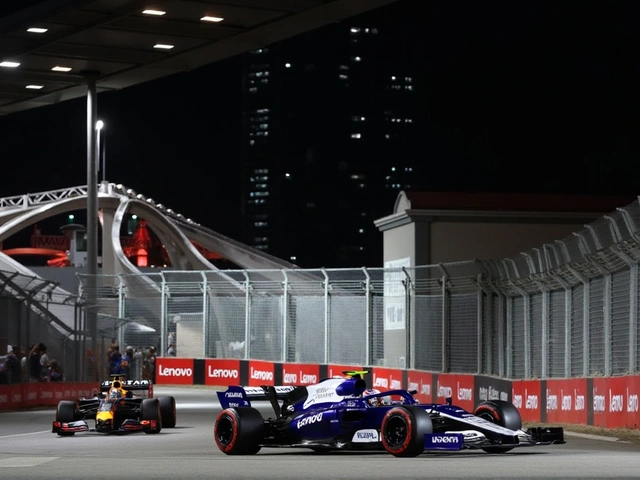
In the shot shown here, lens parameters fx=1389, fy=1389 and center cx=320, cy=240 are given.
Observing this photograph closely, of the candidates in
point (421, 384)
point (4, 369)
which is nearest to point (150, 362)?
point (4, 369)

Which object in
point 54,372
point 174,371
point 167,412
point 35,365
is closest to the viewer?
point 167,412

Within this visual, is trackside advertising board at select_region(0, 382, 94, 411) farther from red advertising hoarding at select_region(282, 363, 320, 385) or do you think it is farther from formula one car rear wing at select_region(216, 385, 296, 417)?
formula one car rear wing at select_region(216, 385, 296, 417)

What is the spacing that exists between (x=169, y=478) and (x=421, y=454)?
13.9ft

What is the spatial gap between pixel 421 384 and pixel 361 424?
13019 millimetres

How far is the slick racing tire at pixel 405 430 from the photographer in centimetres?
1362

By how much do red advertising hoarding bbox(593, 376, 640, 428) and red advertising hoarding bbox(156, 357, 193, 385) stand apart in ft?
86.7

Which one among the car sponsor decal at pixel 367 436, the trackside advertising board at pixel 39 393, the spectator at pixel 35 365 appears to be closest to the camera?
the car sponsor decal at pixel 367 436

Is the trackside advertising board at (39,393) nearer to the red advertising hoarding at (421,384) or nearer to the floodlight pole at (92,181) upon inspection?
the floodlight pole at (92,181)

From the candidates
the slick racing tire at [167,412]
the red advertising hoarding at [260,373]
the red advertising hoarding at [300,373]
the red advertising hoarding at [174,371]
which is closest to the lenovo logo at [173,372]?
the red advertising hoarding at [174,371]

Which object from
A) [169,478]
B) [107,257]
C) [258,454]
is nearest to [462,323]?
[258,454]

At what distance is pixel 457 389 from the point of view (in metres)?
25.2

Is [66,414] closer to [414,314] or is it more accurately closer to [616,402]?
[616,402]

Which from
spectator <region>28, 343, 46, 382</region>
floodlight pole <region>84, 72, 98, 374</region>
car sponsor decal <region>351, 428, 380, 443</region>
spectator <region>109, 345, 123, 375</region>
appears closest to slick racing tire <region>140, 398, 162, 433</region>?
car sponsor decal <region>351, 428, 380, 443</region>

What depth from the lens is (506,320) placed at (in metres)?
24.3
